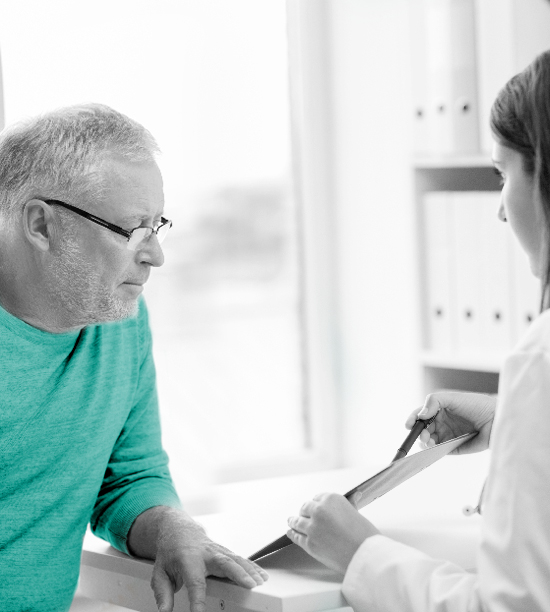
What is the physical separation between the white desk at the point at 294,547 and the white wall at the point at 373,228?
96cm

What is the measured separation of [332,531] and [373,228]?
1.78 m

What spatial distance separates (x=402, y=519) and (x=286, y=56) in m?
1.84

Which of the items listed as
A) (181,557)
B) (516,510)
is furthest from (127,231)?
(516,510)

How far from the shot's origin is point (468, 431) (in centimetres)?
141

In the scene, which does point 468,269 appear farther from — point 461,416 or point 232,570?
point 232,570

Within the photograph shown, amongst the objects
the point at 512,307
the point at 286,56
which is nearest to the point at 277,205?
the point at 286,56

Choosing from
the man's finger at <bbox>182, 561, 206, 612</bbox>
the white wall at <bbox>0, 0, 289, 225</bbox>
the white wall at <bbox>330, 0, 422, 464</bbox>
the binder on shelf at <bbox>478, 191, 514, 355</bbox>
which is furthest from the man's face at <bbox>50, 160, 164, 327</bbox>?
the white wall at <bbox>330, 0, 422, 464</bbox>

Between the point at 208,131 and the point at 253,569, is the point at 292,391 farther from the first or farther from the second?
the point at 253,569

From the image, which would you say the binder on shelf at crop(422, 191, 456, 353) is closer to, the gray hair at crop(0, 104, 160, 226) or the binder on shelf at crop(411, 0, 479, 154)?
the binder on shelf at crop(411, 0, 479, 154)

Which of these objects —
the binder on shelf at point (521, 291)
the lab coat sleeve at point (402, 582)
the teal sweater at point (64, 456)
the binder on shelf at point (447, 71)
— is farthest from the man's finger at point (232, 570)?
the binder on shelf at point (447, 71)

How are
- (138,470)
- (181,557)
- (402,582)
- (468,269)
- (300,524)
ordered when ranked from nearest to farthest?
(402,582), (300,524), (181,557), (138,470), (468,269)

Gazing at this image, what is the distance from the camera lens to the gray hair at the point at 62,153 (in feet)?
4.46

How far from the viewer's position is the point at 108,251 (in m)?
1.39

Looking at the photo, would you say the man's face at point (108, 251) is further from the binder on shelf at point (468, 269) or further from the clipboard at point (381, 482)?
the binder on shelf at point (468, 269)
